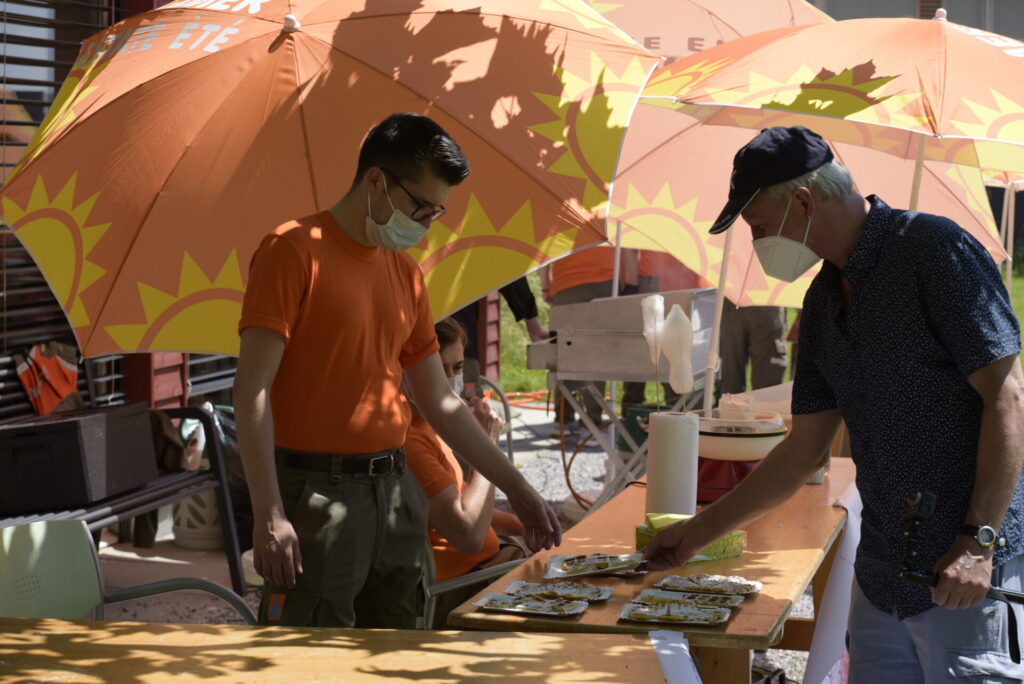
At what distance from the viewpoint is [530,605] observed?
2.64m

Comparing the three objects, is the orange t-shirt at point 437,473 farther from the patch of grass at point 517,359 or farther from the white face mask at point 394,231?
the patch of grass at point 517,359

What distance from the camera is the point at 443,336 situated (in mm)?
4012

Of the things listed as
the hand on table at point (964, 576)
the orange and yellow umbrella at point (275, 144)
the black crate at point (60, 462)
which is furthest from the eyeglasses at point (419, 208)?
the black crate at point (60, 462)

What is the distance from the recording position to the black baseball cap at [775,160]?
104 inches

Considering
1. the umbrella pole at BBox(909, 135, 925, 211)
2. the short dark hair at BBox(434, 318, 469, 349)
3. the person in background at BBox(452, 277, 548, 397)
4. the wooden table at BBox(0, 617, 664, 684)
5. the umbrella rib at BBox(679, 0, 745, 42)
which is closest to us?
the wooden table at BBox(0, 617, 664, 684)

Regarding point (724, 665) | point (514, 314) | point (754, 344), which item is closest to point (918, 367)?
point (724, 665)

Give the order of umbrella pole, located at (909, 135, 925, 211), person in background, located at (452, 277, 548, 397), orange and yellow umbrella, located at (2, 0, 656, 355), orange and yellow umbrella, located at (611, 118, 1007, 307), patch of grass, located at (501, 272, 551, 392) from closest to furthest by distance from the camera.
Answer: orange and yellow umbrella, located at (2, 0, 656, 355)
umbrella pole, located at (909, 135, 925, 211)
orange and yellow umbrella, located at (611, 118, 1007, 307)
person in background, located at (452, 277, 548, 397)
patch of grass, located at (501, 272, 551, 392)

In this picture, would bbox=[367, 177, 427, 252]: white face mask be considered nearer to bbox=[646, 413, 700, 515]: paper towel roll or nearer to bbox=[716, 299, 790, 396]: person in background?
bbox=[646, 413, 700, 515]: paper towel roll

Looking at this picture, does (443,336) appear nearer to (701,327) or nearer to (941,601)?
(941,601)

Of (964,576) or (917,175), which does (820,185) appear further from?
(917,175)

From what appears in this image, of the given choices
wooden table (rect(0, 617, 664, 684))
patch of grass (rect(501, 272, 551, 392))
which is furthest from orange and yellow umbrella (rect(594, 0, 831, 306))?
patch of grass (rect(501, 272, 551, 392))

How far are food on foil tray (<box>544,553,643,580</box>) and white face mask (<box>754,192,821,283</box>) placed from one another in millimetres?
797

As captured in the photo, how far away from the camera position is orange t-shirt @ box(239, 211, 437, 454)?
286 cm

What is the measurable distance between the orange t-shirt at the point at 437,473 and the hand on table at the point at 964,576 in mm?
1524
